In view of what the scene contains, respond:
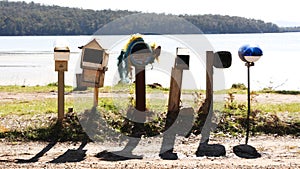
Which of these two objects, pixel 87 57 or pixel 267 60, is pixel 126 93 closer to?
pixel 87 57

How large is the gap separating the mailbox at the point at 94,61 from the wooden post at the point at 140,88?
0.57m

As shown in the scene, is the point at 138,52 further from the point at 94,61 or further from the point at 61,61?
the point at 61,61

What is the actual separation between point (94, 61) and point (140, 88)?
33.6 inches

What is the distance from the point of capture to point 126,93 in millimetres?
10258

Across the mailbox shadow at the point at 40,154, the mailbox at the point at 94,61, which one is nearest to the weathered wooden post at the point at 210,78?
the mailbox at the point at 94,61

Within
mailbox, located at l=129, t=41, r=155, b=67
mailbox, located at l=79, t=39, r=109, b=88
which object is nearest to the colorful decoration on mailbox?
mailbox, located at l=129, t=41, r=155, b=67

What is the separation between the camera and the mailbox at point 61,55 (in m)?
9.11

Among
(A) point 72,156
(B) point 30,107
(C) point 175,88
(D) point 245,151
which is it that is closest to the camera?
(A) point 72,156

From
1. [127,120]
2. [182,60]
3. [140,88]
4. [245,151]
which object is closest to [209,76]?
[182,60]

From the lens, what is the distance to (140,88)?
945cm

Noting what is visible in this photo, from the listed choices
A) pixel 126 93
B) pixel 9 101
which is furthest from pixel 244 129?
pixel 9 101

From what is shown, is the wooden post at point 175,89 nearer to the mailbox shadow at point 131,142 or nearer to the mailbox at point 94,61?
the mailbox shadow at point 131,142

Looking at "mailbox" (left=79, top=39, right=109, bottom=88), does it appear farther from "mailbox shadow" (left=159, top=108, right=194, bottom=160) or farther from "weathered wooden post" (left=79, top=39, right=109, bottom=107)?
"mailbox shadow" (left=159, top=108, right=194, bottom=160)

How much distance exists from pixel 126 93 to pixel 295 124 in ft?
9.53
